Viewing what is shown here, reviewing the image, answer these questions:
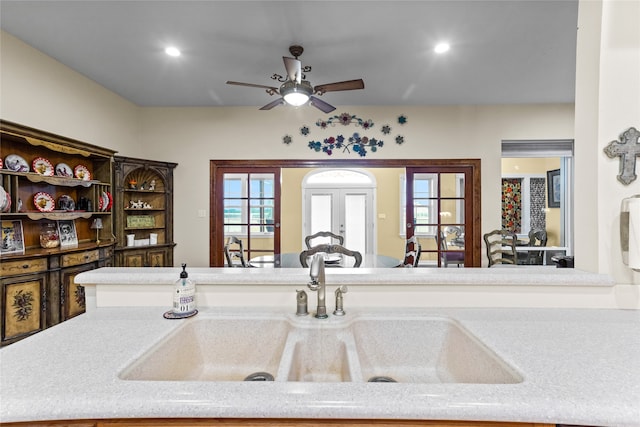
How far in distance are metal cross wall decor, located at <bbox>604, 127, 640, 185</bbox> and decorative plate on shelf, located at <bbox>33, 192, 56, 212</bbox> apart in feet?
13.3

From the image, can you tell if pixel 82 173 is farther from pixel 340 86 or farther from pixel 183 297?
pixel 183 297

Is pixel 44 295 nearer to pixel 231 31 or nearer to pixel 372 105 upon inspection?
pixel 231 31

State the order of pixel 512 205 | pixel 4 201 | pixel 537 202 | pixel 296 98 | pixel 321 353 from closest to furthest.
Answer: pixel 321 353
pixel 4 201
pixel 296 98
pixel 537 202
pixel 512 205

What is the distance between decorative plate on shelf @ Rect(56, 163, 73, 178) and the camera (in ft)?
9.79

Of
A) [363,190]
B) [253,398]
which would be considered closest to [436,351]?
[253,398]

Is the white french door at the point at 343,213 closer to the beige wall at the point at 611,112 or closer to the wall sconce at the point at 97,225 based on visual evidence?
the wall sconce at the point at 97,225

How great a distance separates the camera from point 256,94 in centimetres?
382

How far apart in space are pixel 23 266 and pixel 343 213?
5.11 meters

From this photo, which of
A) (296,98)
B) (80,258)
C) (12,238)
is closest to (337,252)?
(296,98)

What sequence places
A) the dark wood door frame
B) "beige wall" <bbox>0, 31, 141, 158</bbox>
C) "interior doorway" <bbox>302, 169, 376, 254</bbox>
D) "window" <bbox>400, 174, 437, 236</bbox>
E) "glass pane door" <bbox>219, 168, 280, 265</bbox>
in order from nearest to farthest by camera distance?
1. "beige wall" <bbox>0, 31, 141, 158</bbox>
2. the dark wood door frame
3. "window" <bbox>400, 174, 437, 236</bbox>
4. "glass pane door" <bbox>219, 168, 280, 265</bbox>
5. "interior doorway" <bbox>302, 169, 376, 254</bbox>

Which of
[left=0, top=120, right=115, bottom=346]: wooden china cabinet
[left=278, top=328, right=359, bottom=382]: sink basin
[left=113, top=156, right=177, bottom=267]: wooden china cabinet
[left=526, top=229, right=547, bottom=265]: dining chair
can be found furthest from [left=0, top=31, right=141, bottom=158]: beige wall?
[left=526, top=229, right=547, bottom=265]: dining chair

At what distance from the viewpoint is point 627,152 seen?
120cm

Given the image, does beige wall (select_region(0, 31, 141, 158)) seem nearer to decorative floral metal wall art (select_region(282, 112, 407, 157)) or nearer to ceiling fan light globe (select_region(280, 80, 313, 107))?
decorative floral metal wall art (select_region(282, 112, 407, 157))

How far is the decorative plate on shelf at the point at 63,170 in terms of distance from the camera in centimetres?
298
